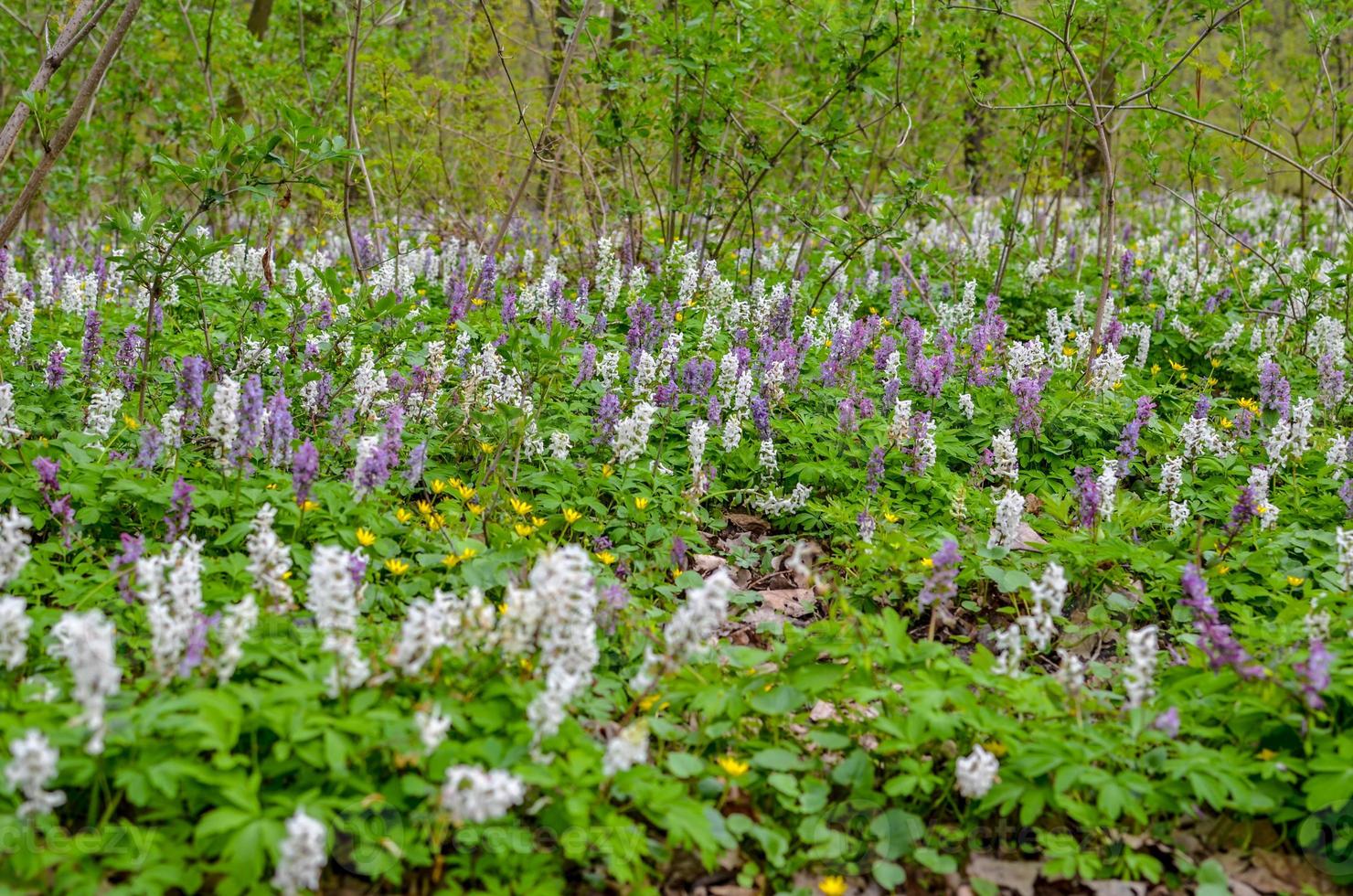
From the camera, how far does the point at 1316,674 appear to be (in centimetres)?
269

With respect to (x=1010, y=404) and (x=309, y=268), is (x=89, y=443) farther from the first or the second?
(x=1010, y=404)

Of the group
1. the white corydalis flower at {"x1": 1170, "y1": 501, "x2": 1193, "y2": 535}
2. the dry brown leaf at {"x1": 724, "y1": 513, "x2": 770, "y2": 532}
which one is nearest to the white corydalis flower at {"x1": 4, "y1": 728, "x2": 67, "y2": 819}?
the dry brown leaf at {"x1": 724, "y1": 513, "x2": 770, "y2": 532}

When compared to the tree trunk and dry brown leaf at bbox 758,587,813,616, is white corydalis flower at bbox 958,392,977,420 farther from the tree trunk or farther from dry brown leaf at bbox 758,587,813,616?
the tree trunk

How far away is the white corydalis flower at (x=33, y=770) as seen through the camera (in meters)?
2.08

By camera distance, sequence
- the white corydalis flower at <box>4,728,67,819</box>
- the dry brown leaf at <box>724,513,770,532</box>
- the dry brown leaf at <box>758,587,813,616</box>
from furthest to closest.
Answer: the dry brown leaf at <box>724,513,770,532</box> < the dry brown leaf at <box>758,587,813,616</box> < the white corydalis flower at <box>4,728,67,819</box>

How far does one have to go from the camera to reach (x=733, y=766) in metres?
2.82

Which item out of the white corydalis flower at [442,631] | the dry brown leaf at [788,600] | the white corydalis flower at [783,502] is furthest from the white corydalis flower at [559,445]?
the white corydalis flower at [442,631]

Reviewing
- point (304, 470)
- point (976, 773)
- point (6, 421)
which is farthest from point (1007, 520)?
point (6, 421)

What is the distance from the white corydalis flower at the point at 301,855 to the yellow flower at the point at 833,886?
1.27 meters

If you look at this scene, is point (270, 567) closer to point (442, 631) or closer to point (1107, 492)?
point (442, 631)

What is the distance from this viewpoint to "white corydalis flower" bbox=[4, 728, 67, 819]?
208cm

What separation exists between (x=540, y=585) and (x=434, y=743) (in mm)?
460

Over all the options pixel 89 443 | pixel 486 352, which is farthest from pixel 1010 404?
pixel 89 443

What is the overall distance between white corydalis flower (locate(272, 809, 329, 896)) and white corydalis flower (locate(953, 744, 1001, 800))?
1.62 meters
